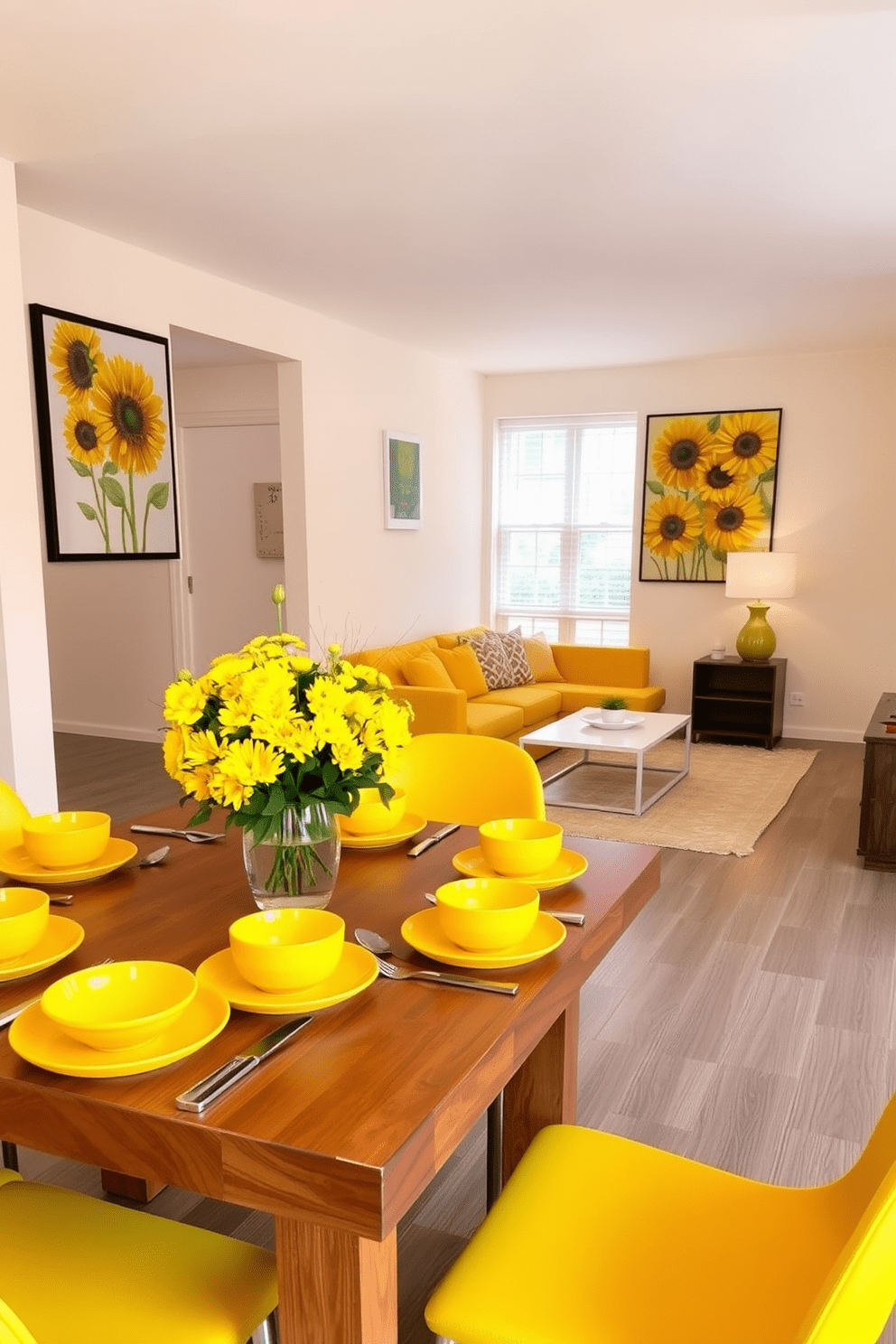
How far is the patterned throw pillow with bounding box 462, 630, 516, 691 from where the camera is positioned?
22.3 feet

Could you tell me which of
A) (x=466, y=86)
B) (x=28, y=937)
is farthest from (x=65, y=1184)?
(x=466, y=86)

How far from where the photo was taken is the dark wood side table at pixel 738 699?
267 inches

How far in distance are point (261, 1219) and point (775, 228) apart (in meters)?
3.97

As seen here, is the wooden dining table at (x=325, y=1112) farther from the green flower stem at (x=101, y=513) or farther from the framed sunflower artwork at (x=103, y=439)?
the green flower stem at (x=101, y=513)

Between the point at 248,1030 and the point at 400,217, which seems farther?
the point at 400,217

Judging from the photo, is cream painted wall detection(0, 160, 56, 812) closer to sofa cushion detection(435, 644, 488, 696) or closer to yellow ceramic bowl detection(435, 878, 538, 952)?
yellow ceramic bowl detection(435, 878, 538, 952)

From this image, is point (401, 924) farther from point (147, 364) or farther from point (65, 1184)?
point (147, 364)

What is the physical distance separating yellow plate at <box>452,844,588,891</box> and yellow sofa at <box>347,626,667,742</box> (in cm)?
328

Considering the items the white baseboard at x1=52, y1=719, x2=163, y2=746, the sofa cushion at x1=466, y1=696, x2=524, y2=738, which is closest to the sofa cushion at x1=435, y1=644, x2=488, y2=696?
the sofa cushion at x1=466, y1=696, x2=524, y2=738

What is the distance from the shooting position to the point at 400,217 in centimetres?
398

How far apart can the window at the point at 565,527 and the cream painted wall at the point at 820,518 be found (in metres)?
0.22

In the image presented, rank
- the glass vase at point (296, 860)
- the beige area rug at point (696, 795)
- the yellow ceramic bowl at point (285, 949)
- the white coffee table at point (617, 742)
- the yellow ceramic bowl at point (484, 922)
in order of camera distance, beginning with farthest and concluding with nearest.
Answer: the white coffee table at point (617, 742) < the beige area rug at point (696, 795) < the glass vase at point (296, 860) < the yellow ceramic bowl at point (484, 922) < the yellow ceramic bowl at point (285, 949)

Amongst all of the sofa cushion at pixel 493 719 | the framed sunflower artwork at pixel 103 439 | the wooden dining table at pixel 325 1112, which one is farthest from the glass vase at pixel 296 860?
the sofa cushion at pixel 493 719

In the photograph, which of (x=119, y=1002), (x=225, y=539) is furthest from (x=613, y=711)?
(x=119, y=1002)
